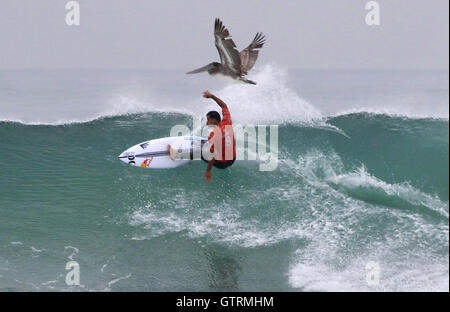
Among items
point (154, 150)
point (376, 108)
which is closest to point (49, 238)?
point (154, 150)

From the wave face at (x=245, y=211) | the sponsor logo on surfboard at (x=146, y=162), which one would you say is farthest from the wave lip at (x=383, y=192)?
the sponsor logo on surfboard at (x=146, y=162)

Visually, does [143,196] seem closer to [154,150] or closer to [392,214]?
[154,150]

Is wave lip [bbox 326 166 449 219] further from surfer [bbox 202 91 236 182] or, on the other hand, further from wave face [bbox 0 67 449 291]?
surfer [bbox 202 91 236 182]

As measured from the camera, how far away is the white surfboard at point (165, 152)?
38.0 feet

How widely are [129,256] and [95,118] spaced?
23.6ft

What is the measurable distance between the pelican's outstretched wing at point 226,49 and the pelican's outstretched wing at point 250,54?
3.04 feet

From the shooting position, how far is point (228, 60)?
28.2 ft

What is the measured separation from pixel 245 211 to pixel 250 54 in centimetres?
347

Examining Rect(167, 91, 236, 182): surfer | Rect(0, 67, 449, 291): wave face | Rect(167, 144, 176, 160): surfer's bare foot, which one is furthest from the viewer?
Rect(167, 144, 176, 160): surfer's bare foot

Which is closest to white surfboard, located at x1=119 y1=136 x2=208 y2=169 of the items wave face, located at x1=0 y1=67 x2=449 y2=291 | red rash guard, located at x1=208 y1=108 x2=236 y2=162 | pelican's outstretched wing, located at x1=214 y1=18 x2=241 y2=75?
wave face, located at x1=0 y1=67 x2=449 y2=291

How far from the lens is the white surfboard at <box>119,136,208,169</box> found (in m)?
11.6

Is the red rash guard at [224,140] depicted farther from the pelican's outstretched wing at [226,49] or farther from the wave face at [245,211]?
the wave face at [245,211]

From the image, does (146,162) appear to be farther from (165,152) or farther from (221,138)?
(221,138)

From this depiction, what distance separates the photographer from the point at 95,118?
15156 millimetres
